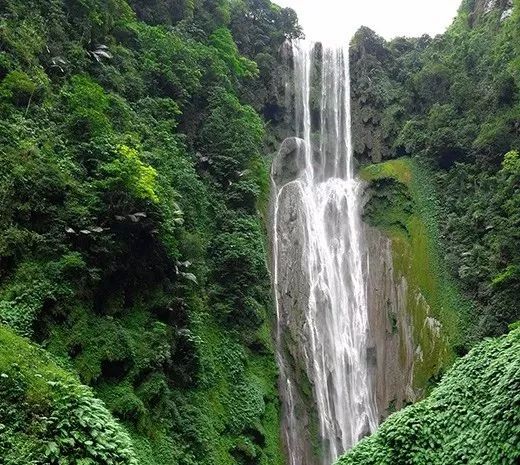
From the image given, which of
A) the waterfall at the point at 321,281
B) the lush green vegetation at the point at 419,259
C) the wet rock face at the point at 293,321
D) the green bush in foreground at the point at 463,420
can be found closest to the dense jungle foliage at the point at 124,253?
the wet rock face at the point at 293,321

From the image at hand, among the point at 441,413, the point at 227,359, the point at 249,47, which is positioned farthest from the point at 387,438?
the point at 249,47

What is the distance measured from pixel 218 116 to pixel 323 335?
9218 millimetres

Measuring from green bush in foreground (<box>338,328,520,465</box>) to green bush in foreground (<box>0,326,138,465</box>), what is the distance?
4409 millimetres

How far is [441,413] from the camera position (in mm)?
8898

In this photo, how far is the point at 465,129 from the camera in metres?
22.4

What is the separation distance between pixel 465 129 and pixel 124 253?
16740mm

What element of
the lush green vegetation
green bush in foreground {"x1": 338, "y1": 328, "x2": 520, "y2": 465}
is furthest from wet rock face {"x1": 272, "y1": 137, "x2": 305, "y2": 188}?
green bush in foreground {"x1": 338, "y1": 328, "x2": 520, "y2": 465}

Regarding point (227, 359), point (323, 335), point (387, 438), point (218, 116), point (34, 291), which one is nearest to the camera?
point (387, 438)

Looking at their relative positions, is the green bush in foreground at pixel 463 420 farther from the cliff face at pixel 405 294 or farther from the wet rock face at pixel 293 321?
the cliff face at pixel 405 294

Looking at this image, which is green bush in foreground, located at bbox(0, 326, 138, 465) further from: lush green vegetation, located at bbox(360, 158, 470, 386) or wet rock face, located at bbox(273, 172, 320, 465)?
lush green vegetation, located at bbox(360, 158, 470, 386)

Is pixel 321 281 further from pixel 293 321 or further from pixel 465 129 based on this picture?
pixel 465 129

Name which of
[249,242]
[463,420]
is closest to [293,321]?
[249,242]

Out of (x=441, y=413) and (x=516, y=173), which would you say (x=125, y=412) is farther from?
(x=516, y=173)

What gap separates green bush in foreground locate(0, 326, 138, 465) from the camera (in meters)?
6.08
